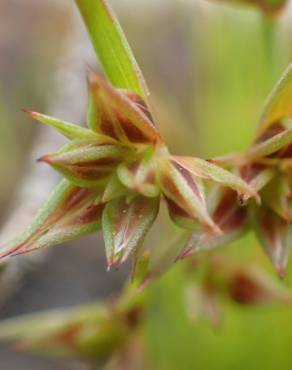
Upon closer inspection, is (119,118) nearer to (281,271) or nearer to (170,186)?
(170,186)

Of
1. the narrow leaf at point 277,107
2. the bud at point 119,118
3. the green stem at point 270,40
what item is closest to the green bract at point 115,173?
the bud at point 119,118

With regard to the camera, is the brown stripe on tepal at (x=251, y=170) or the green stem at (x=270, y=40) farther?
the green stem at (x=270, y=40)

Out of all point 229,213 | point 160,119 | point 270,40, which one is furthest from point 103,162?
point 160,119

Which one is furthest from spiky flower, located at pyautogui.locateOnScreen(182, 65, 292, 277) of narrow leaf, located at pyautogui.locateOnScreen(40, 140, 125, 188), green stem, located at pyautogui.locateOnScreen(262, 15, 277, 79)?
green stem, located at pyautogui.locateOnScreen(262, 15, 277, 79)

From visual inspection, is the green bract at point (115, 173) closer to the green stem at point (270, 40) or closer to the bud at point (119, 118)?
the bud at point (119, 118)

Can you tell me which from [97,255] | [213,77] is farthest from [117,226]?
[97,255]

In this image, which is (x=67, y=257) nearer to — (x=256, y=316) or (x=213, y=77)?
(x=213, y=77)
